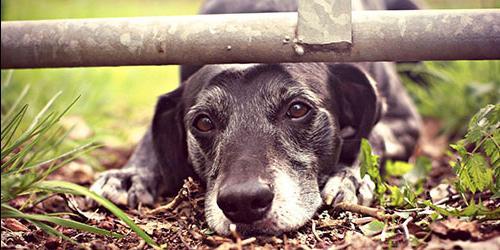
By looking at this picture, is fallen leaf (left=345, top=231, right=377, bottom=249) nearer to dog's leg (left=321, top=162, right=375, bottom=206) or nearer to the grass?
dog's leg (left=321, top=162, right=375, bottom=206)

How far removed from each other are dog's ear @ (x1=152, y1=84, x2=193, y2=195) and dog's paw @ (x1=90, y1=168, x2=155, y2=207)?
5.2 inches

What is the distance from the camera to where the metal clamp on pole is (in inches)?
98.0

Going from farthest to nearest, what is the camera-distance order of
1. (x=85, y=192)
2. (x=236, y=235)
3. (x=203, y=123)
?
(x=203, y=123), (x=236, y=235), (x=85, y=192)

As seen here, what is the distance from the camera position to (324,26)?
2.51 metres

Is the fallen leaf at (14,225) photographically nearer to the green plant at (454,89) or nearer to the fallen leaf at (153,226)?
the fallen leaf at (153,226)

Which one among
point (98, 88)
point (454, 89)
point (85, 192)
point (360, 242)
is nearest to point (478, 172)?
point (360, 242)

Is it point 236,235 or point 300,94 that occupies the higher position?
point 300,94

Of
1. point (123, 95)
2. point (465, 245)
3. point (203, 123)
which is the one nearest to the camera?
point (465, 245)

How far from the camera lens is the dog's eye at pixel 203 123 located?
3.12m

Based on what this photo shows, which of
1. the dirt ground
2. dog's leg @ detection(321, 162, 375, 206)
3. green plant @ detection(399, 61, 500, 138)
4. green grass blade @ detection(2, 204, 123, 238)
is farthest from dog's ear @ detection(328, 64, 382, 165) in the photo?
green grass blade @ detection(2, 204, 123, 238)

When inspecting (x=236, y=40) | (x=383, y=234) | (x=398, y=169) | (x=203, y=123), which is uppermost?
(x=236, y=40)

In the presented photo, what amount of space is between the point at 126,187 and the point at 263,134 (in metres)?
1.11

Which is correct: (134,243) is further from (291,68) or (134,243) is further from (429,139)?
(429,139)

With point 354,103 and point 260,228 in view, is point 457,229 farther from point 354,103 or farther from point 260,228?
point 354,103
